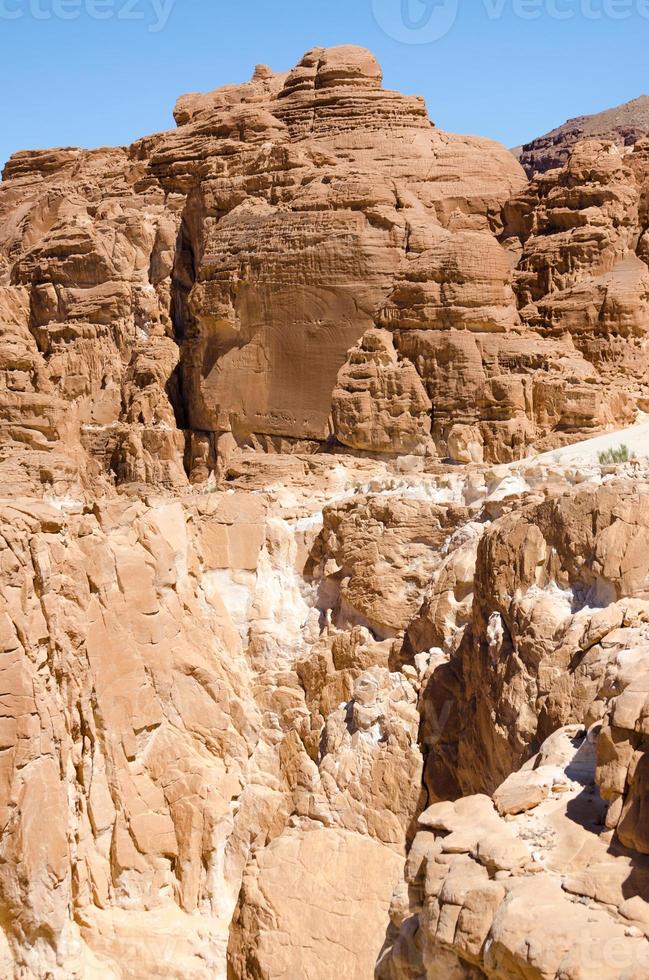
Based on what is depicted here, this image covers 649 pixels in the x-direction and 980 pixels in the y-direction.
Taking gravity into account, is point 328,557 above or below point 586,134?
below

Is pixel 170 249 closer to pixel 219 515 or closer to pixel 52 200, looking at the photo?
pixel 52 200

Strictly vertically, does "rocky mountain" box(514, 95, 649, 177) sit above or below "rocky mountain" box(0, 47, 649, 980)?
above

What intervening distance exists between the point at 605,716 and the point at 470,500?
1161cm

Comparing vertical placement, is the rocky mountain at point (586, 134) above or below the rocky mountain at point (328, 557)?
above

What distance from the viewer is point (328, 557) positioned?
21.9 metres

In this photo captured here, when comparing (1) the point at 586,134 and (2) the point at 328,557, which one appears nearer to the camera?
(2) the point at 328,557

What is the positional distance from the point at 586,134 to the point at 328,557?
55121mm

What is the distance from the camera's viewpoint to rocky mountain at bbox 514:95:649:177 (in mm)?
67438

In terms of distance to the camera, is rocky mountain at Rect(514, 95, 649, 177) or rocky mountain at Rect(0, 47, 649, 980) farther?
rocky mountain at Rect(514, 95, 649, 177)

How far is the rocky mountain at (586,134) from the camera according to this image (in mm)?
67438

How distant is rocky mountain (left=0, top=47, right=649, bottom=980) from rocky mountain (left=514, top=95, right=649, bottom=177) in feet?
99.4

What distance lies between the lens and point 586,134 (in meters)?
71.5

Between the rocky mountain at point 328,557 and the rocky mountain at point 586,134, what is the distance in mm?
30308

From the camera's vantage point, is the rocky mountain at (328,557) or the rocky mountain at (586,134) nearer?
the rocky mountain at (328,557)
